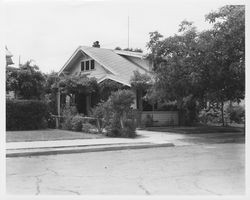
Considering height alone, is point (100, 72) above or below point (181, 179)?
above

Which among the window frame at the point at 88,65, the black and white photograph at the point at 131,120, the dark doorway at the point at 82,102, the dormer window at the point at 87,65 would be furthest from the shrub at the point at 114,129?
the dormer window at the point at 87,65

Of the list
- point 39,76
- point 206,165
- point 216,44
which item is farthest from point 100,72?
point 206,165

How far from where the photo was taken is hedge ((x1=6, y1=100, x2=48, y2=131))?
1783 cm

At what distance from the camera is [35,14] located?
7289mm

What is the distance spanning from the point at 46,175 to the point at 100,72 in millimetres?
17698

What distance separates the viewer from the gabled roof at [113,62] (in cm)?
A: 2361

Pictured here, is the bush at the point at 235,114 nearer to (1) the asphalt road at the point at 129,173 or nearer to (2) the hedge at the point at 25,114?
(2) the hedge at the point at 25,114

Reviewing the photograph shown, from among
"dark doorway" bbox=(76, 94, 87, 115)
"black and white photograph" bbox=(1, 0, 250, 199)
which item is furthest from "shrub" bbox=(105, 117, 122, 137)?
"dark doorway" bbox=(76, 94, 87, 115)

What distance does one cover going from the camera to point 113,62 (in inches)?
996

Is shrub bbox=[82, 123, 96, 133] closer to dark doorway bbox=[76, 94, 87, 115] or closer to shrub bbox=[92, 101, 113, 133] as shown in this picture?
shrub bbox=[92, 101, 113, 133]

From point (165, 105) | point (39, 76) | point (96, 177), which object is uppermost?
point (39, 76)

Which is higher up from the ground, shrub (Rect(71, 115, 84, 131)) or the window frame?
the window frame

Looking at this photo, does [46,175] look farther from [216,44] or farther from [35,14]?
[216,44]

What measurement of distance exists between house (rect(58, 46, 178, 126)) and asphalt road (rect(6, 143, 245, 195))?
1141cm
